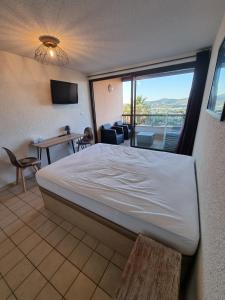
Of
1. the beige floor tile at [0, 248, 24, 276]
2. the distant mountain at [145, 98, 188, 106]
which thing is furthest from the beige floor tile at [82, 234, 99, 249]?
the distant mountain at [145, 98, 188, 106]

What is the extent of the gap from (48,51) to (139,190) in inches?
110

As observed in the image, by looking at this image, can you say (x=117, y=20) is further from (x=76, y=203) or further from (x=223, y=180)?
(x=76, y=203)

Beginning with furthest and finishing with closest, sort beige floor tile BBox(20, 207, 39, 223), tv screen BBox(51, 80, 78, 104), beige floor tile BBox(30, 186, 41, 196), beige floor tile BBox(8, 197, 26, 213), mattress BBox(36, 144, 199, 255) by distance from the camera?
tv screen BBox(51, 80, 78, 104)
beige floor tile BBox(30, 186, 41, 196)
beige floor tile BBox(8, 197, 26, 213)
beige floor tile BBox(20, 207, 39, 223)
mattress BBox(36, 144, 199, 255)

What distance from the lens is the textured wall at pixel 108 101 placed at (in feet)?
15.9

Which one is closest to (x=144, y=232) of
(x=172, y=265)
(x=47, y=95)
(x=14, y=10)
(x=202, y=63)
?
(x=172, y=265)

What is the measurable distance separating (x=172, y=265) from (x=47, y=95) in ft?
11.9

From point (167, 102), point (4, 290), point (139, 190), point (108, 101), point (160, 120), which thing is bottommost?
point (4, 290)

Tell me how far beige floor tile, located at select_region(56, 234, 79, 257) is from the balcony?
3.46 meters

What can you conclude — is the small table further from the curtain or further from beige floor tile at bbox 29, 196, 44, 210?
beige floor tile at bbox 29, 196, 44, 210

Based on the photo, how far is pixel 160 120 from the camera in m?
4.60

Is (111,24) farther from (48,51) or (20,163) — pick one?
(20,163)

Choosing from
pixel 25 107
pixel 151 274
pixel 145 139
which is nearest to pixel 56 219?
pixel 151 274

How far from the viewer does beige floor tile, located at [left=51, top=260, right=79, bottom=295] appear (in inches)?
46.7

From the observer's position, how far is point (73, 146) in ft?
13.0
